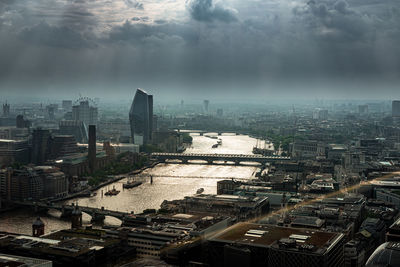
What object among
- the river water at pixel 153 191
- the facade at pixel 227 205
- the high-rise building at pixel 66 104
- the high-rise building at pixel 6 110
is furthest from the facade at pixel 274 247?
the high-rise building at pixel 66 104

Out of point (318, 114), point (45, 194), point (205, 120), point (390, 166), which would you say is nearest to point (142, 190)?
point (45, 194)

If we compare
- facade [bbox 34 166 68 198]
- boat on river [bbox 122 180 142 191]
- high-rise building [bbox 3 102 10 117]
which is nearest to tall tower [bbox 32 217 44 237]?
facade [bbox 34 166 68 198]

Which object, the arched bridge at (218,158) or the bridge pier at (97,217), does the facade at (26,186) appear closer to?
the bridge pier at (97,217)

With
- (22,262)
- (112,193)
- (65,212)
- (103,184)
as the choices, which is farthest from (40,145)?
(22,262)

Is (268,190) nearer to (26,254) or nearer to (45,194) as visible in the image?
(45,194)

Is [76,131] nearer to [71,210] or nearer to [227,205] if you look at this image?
[71,210]

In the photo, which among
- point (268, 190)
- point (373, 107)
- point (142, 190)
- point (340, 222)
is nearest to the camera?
point (340, 222)
